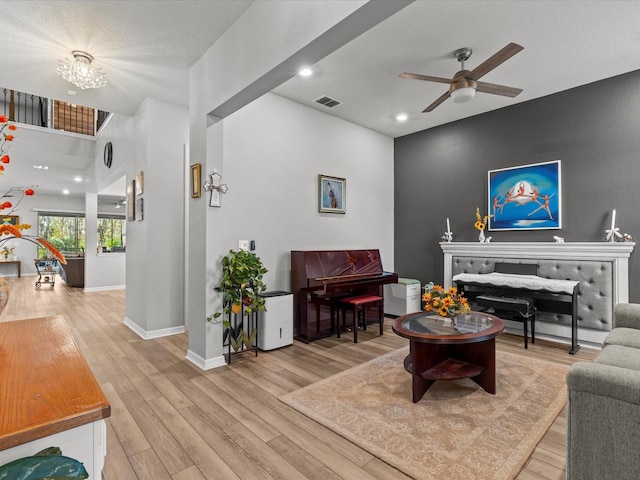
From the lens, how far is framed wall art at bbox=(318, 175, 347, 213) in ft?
15.9

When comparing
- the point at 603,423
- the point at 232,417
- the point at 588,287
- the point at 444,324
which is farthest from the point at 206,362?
the point at 588,287

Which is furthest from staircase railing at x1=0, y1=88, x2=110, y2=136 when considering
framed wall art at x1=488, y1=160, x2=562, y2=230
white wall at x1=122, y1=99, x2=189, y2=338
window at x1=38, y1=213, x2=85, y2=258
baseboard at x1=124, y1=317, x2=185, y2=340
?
framed wall art at x1=488, y1=160, x2=562, y2=230

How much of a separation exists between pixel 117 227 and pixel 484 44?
42.8ft

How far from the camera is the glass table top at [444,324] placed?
270 centimetres

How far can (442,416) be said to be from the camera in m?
2.39

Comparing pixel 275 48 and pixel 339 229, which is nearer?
pixel 275 48

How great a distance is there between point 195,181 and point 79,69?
4.94 feet

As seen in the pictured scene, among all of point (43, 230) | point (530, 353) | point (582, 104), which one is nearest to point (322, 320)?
point (530, 353)

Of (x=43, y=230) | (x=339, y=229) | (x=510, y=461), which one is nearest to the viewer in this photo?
(x=510, y=461)

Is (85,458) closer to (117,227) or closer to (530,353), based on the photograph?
(530,353)

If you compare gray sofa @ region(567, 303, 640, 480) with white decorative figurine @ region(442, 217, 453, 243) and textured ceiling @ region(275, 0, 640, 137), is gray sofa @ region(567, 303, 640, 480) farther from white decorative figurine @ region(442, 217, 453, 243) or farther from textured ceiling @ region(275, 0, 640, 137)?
white decorative figurine @ region(442, 217, 453, 243)

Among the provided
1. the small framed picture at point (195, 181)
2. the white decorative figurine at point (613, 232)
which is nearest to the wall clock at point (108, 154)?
the small framed picture at point (195, 181)

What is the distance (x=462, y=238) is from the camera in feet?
17.0

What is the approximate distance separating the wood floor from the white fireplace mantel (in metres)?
0.96
